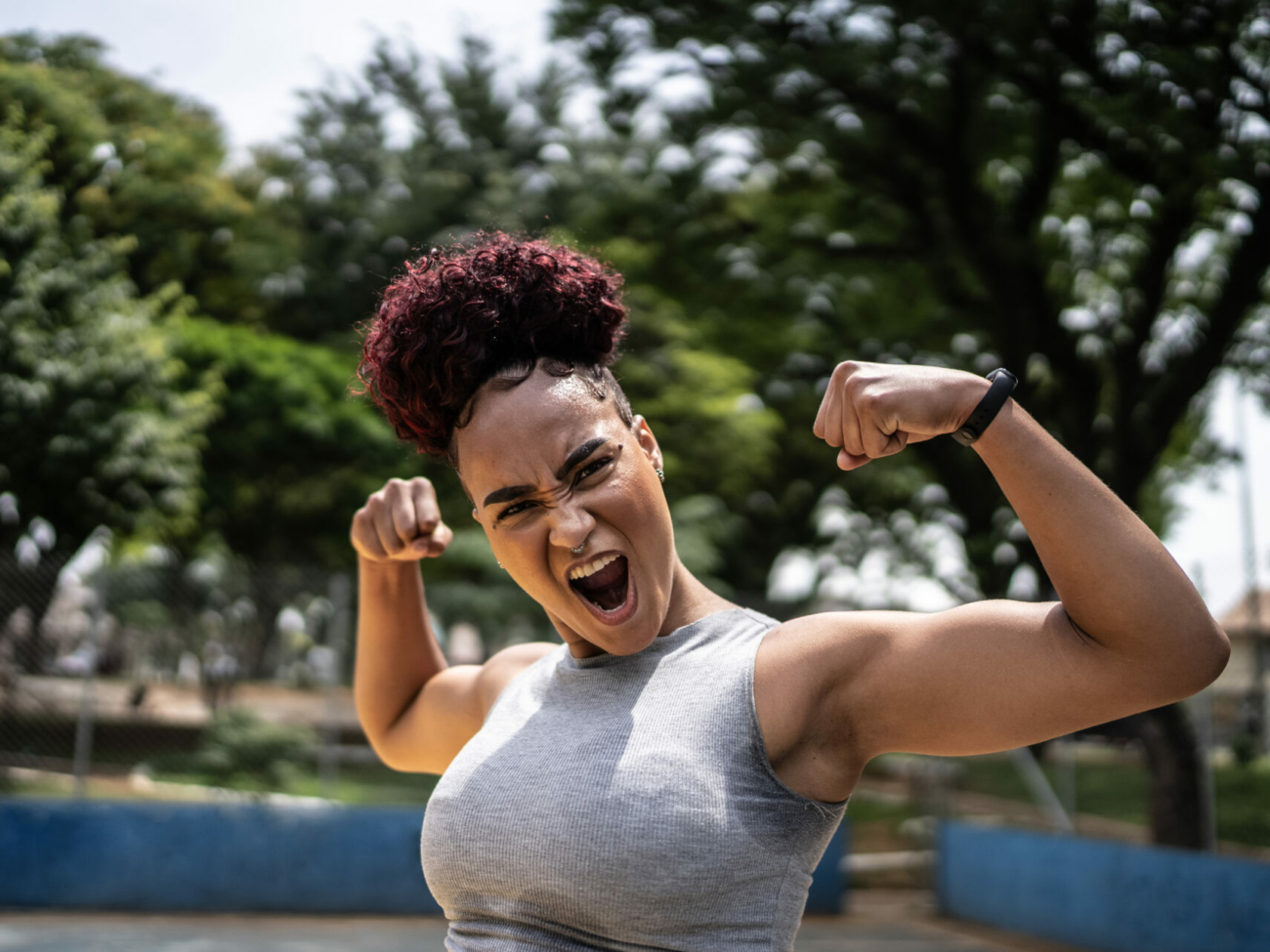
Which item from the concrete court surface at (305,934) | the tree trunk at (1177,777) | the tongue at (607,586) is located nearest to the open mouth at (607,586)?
the tongue at (607,586)

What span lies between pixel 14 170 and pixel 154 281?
8515 mm

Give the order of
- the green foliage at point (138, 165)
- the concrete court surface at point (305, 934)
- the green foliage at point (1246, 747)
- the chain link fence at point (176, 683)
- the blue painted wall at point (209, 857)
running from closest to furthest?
the concrete court surface at point (305, 934), the green foliage at point (1246, 747), the blue painted wall at point (209, 857), the chain link fence at point (176, 683), the green foliage at point (138, 165)

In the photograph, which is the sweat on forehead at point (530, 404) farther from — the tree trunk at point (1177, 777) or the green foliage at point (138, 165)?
the green foliage at point (138, 165)

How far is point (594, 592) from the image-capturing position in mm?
1590

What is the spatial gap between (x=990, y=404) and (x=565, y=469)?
1.81 ft

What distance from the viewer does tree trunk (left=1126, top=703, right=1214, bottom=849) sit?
29.5ft

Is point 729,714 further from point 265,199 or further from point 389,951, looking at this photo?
point 265,199

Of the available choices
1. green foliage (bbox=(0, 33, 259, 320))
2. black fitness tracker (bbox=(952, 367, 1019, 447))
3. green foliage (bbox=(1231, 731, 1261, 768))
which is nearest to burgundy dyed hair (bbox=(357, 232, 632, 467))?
black fitness tracker (bbox=(952, 367, 1019, 447))

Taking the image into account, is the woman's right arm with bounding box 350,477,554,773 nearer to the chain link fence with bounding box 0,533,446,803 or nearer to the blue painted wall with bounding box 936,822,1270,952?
the blue painted wall with bounding box 936,822,1270,952

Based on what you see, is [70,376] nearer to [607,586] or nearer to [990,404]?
[607,586]

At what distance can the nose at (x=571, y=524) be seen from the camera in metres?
1.51

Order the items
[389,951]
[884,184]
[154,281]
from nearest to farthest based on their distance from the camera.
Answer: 1. [389,951]
2. [884,184]
3. [154,281]

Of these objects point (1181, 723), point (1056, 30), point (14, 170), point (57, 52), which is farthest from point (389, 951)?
A: point (57, 52)

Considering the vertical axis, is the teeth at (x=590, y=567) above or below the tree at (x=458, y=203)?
above
